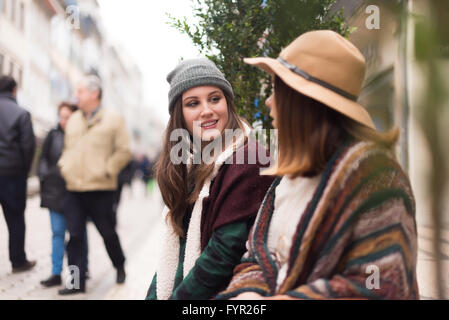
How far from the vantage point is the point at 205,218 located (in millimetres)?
1807

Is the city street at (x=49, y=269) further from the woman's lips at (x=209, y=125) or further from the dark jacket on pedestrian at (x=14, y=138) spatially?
the woman's lips at (x=209, y=125)

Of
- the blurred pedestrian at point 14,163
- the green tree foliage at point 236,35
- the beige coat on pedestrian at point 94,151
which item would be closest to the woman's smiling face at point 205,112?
the green tree foliage at point 236,35

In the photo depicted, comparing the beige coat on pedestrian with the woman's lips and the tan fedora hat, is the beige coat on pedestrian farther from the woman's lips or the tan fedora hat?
the tan fedora hat

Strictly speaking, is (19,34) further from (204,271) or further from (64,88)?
(204,271)

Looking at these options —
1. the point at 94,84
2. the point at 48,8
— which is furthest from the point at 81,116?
the point at 48,8

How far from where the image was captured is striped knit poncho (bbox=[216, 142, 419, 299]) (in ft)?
3.83

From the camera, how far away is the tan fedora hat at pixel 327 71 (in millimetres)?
1285

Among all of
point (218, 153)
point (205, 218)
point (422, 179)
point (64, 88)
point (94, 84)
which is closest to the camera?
point (422, 179)

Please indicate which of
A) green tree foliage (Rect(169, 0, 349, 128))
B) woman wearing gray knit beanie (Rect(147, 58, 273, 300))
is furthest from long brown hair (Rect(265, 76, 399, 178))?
green tree foliage (Rect(169, 0, 349, 128))

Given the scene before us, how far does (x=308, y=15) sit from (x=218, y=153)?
0.82 metres

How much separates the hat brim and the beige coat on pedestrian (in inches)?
138

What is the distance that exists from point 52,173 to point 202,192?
341 centimetres

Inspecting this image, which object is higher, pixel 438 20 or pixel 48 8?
pixel 48 8

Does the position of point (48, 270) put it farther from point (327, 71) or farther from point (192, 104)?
point (327, 71)
